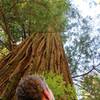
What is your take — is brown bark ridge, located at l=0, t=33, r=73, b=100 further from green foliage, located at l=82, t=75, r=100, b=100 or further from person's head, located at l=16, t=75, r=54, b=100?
person's head, located at l=16, t=75, r=54, b=100

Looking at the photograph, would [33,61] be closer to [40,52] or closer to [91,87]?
[40,52]

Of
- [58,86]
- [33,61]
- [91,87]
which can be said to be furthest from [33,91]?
[91,87]

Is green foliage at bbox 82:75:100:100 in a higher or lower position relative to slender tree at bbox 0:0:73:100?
lower

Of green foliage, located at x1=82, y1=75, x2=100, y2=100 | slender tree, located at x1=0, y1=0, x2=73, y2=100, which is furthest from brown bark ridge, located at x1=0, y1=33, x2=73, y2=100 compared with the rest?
green foliage, located at x1=82, y1=75, x2=100, y2=100

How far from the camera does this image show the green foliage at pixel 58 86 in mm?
1143

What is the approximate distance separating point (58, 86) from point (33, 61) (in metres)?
0.20

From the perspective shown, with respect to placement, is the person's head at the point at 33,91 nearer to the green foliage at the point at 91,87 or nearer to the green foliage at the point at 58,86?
the green foliage at the point at 58,86

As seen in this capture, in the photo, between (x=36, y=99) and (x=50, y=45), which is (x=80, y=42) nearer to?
(x=50, y=45)

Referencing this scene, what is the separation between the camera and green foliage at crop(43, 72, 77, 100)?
3.75 feet

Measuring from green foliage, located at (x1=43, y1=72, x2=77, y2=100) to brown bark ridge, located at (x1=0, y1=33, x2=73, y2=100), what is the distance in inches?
2.1

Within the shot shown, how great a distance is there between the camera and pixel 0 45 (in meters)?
2.03

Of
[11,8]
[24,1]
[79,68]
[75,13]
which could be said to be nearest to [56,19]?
[24,1]

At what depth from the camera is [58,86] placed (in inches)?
45.6

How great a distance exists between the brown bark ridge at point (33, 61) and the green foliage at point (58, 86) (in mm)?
53
